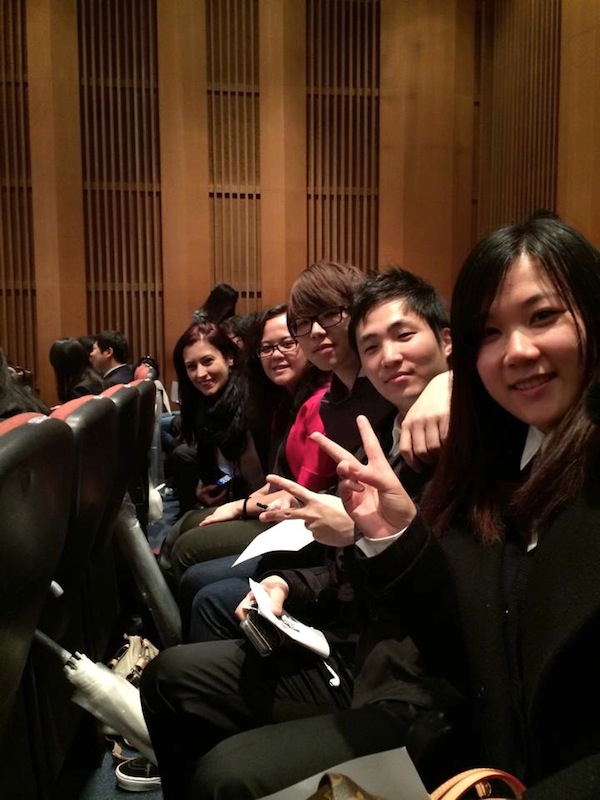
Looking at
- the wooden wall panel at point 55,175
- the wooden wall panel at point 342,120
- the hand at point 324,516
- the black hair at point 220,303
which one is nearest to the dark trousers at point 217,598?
the hand at point 324,516

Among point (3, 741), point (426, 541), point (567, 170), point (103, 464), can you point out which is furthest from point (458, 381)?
point (567, 170)

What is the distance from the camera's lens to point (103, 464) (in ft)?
5.45

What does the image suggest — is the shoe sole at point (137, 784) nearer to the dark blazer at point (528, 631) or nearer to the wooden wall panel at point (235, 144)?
the dark blazer at point (528, 631)

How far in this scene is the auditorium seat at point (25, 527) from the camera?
0.94m

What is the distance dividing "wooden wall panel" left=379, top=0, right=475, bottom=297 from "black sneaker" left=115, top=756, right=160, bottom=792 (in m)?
5.83

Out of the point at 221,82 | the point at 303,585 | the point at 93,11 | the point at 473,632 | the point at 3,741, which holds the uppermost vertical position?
the point at 93,11

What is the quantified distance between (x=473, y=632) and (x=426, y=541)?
0.15m

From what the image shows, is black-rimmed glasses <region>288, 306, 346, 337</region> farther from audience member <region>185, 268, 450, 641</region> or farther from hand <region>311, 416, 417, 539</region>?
hand <region>311, 416, 417, 539</region>

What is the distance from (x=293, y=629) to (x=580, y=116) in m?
5.23

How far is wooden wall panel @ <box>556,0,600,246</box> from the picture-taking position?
5156 millimetres

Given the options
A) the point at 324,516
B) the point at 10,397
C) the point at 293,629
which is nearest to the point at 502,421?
the point at 324,516

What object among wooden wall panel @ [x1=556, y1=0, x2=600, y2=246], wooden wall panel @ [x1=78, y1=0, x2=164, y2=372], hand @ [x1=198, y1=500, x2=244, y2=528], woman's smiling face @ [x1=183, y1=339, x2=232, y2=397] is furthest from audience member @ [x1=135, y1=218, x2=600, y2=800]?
wooden wall panel @ [x1=78, y1=0, x2=164, y2=372]

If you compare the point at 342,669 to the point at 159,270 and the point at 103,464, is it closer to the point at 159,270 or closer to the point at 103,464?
the point at 103,464

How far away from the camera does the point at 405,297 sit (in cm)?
166
